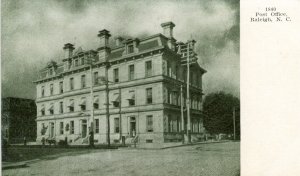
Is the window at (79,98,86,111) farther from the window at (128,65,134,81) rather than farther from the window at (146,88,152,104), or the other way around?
the window at (146,88,152,104)

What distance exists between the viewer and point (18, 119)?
5.41 m

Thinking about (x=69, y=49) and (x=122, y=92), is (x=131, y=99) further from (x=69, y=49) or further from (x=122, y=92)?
(x=69, y=49)

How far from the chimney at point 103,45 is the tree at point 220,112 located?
59.0 inches

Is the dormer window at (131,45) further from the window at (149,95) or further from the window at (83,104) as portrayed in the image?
the window at (83,104)

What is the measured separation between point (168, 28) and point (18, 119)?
238 cm

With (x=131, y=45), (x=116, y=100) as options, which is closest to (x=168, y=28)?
(x=131, y=45)

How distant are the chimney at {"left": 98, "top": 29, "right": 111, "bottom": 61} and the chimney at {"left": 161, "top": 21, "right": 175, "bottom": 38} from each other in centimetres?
75

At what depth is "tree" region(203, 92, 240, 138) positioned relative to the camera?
16.9ft

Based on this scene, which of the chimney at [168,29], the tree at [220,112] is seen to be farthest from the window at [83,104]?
the tree at [220,112]

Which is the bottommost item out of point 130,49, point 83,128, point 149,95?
point 83,128

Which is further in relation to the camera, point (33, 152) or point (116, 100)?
point (116, 100)

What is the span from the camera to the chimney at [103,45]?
17.4 feet
